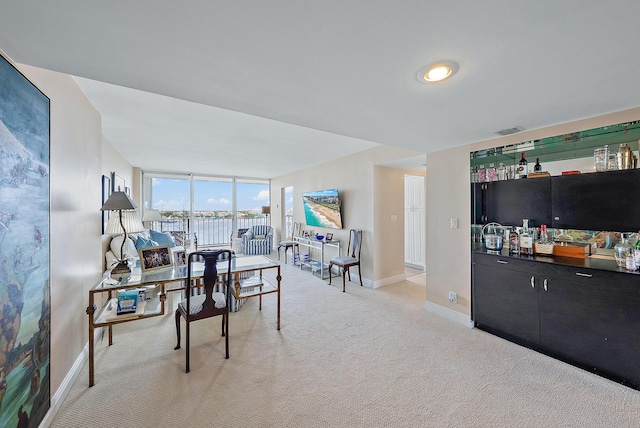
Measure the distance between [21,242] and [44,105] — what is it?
34.8 inches

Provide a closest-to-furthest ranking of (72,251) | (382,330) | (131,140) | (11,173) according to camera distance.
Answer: (11,173)
(72,251)
(382,330)
(131,140)

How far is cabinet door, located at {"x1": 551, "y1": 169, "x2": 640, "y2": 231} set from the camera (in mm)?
1979

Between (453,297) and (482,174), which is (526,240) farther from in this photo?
(453,297)

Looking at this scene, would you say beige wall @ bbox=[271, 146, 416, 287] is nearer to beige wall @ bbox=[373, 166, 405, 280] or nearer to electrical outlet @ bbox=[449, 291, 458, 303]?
beige wall @ bbox=[373, 166, 405, 280]

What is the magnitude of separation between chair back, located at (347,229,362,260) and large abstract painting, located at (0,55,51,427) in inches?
147

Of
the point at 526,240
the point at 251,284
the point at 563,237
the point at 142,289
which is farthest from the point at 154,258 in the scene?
the point at 563,237

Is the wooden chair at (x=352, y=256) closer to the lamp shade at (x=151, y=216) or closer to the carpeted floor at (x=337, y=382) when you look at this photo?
the carpeted floor at (x=337, y=382)

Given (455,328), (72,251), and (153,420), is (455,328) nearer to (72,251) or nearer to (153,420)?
(153,420)

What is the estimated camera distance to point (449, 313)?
305 centimetres

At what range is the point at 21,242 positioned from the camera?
50.4 inches

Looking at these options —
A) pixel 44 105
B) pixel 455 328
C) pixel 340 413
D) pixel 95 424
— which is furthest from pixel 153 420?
pixel 455 328

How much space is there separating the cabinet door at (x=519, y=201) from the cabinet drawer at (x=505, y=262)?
449 millimetres

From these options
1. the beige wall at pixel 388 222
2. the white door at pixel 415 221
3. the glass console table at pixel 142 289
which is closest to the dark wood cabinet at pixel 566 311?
the beige wall at pixel 388 222

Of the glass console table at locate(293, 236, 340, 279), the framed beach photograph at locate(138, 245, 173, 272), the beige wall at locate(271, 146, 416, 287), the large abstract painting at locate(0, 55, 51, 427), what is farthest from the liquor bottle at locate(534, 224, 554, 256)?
the large abstract painting at locate(0, 55, 51, 427)
